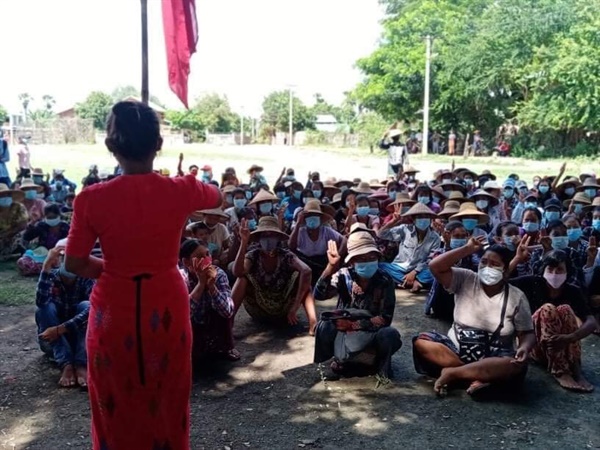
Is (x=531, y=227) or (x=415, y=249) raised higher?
(x=531, y=227)

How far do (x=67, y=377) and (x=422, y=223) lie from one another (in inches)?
161

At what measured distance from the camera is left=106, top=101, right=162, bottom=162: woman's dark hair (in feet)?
7.25

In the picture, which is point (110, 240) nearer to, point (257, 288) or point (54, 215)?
point (257, 288)

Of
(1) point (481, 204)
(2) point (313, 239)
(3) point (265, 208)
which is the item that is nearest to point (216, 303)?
(2) point (313, 239)

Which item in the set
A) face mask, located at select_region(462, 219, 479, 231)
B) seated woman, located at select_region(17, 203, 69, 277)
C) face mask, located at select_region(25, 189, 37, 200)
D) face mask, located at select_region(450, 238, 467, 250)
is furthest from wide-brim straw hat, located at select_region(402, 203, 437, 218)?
face mask, located at select_region(25, 189, 37, 200)

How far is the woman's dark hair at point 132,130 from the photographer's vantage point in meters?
2.21

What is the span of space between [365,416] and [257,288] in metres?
1.92

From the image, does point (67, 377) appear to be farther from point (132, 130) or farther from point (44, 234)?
point (44, 234)

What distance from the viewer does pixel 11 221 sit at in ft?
26.6

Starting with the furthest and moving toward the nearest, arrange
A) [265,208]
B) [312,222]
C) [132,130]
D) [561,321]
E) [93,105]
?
1. [93,105]
2. [265,208]
3. [312,222]
4. [561,321]
5. [132,130]

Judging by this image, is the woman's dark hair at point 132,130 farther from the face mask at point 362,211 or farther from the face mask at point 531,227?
the face mask at point 362,211

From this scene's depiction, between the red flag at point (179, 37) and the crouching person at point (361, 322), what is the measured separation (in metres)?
2.35

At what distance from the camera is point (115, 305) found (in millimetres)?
2236

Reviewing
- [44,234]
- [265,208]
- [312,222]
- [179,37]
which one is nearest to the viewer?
[179,37]
